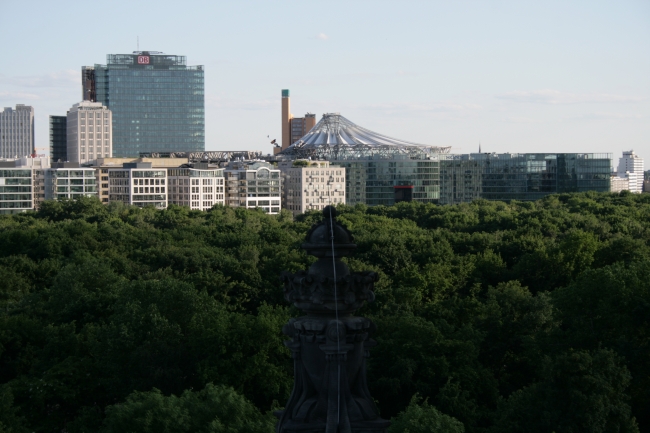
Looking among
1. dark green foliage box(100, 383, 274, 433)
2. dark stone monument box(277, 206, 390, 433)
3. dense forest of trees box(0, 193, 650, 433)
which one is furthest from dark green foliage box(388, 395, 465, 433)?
dark stone monument box(277, 206, 390, 433)

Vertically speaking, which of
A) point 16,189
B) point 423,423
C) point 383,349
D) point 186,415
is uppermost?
point 383,349

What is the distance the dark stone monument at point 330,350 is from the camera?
578 inches

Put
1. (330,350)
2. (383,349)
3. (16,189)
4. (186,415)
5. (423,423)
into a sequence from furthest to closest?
1. (16,189)
2. (383,349)
3. (186,415)
4. (423,423)
5. (330,350)

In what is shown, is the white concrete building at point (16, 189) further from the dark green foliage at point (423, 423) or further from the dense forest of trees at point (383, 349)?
the dark green foliage at point (423, 423)

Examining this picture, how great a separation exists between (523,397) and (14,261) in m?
53.9

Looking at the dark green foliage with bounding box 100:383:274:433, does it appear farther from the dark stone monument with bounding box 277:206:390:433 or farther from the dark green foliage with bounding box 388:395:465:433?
the dark stone monument with bounding box 277:206:390:433

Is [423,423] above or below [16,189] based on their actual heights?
below

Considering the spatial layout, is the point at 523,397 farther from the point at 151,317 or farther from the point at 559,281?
the point at 559,281

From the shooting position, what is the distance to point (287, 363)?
4256 centimetres

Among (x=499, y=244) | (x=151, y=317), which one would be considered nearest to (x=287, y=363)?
(x=151, y=317)

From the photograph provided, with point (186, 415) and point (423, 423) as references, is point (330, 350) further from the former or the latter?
point (186, 415)

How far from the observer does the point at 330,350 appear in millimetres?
14656

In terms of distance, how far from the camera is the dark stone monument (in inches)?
578

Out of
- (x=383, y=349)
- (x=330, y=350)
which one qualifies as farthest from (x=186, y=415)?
(x=330, y=350)
